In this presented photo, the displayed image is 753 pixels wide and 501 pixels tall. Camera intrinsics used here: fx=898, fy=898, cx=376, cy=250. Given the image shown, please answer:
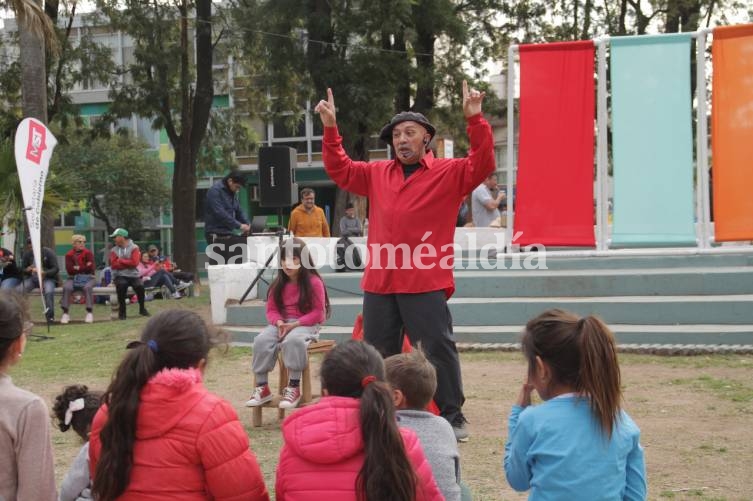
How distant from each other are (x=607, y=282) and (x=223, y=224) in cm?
582

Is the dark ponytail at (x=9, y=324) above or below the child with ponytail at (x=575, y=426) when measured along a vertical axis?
above

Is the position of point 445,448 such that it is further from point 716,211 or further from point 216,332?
point 716,211

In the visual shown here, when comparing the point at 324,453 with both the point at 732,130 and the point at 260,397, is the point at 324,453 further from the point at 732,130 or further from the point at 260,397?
the point at 732,130

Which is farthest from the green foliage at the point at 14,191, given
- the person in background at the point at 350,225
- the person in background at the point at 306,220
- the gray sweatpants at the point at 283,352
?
the gray sweatpants at the point at 283,352

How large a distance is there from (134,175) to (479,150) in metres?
31.3

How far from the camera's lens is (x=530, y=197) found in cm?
998

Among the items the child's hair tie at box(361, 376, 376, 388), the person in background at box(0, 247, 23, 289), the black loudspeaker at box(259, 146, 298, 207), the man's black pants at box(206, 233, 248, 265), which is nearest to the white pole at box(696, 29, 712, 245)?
the black loudspeaker at box(259, 146, 298, 207)

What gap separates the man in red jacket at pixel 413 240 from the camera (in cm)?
524

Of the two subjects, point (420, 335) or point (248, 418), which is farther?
point (248, 418)

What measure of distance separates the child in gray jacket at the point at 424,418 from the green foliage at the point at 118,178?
1271 inches

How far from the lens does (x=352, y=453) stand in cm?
263

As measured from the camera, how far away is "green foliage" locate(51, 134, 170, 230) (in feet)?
112

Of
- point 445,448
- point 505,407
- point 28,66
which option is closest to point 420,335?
point 505,407

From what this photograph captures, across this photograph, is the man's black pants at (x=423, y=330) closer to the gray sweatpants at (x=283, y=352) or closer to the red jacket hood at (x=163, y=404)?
the gray sweatpants at (x=283, y=352)
